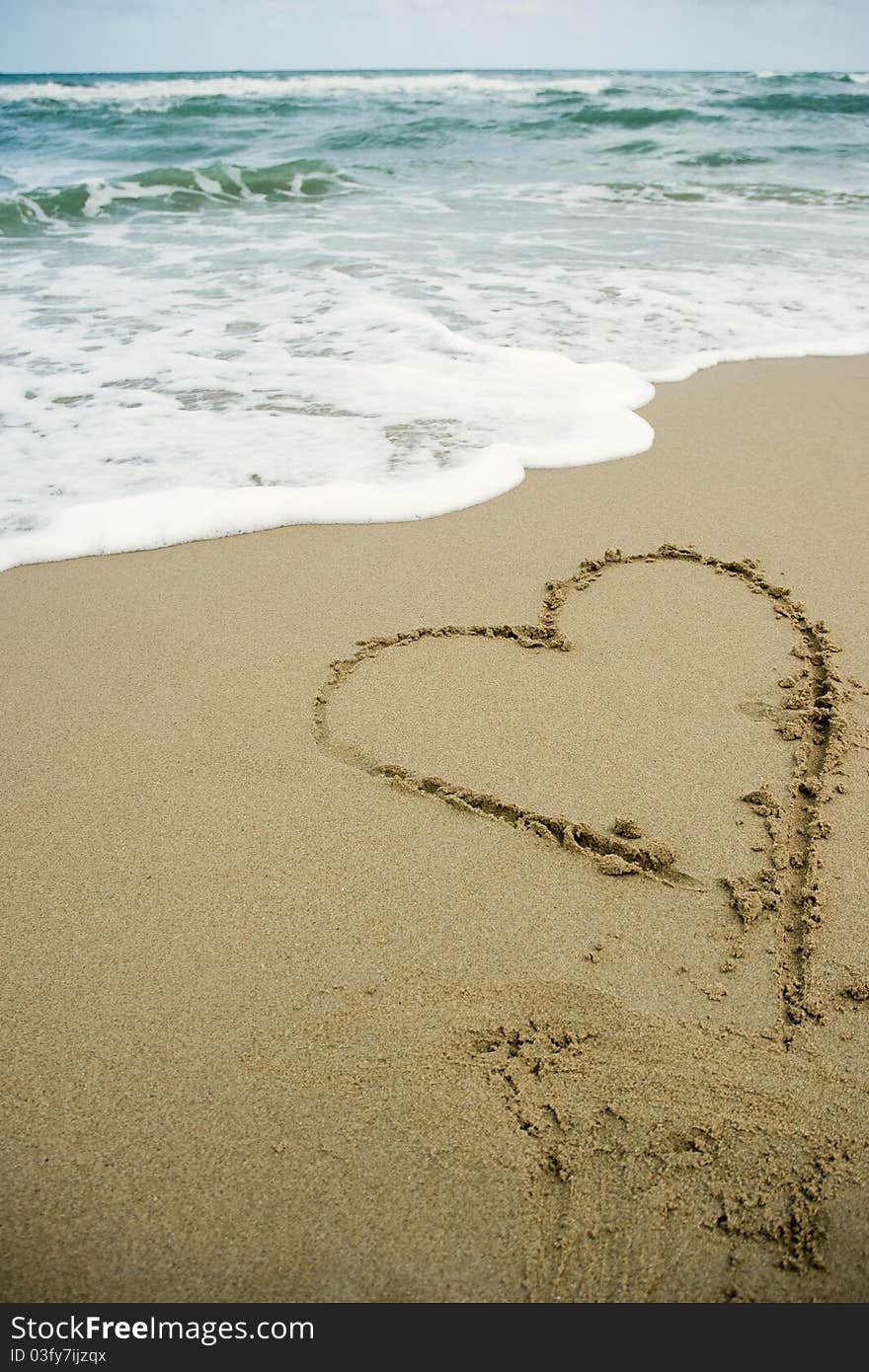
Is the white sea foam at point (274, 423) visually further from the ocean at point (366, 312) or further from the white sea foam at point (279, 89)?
the white sea foam at point (279, 89)

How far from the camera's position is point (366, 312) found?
5.23m

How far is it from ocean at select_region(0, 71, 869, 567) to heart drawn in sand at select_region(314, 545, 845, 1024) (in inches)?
34.8

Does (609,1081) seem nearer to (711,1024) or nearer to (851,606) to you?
(711,1024)

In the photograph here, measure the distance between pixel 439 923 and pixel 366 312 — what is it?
457 centimetres

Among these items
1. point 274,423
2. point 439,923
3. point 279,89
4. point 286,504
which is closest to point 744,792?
point 439,923

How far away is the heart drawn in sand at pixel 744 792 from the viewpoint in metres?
1.63

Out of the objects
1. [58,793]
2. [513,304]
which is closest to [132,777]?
[58,793]

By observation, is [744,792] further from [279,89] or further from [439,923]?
[279,89]

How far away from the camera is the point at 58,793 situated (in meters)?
1.92

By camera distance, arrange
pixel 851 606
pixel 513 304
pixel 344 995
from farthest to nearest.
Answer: pixel 513 304, pixel 851 606, pixel 344 995

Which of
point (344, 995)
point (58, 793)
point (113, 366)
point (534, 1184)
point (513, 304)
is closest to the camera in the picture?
point (534, 1184)

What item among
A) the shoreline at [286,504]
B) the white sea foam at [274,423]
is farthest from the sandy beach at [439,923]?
the white sea foam at [274,423]

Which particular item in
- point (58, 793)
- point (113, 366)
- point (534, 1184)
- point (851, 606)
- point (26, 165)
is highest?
point (26, 165)
